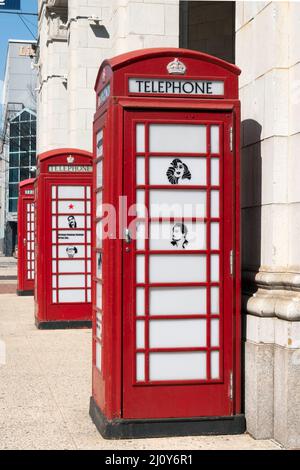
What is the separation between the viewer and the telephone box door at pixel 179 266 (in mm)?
6469

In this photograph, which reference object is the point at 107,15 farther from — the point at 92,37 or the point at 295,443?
the point at 295,443

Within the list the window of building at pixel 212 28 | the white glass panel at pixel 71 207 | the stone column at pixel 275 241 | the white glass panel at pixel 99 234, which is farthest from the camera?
the window of building at pixel 212 28

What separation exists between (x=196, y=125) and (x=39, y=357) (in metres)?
5.08

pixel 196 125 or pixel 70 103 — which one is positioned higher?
pixel 70 103

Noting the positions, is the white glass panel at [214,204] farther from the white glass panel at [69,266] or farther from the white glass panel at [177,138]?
the white glass panel at [69,266]

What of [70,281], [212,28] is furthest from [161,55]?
[212,28]

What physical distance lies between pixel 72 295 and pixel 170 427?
298 inches

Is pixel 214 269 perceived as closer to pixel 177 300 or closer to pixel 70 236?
pixel 177 300

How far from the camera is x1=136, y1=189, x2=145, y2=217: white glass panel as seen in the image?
6.47m

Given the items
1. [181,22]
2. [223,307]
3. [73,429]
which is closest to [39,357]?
[73,429]

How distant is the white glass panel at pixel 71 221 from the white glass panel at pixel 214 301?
744 centimetres

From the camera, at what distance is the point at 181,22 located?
13.4 meters

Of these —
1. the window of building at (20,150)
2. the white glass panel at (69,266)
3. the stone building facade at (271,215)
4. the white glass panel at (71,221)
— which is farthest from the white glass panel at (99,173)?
the window of building at (20,150)
